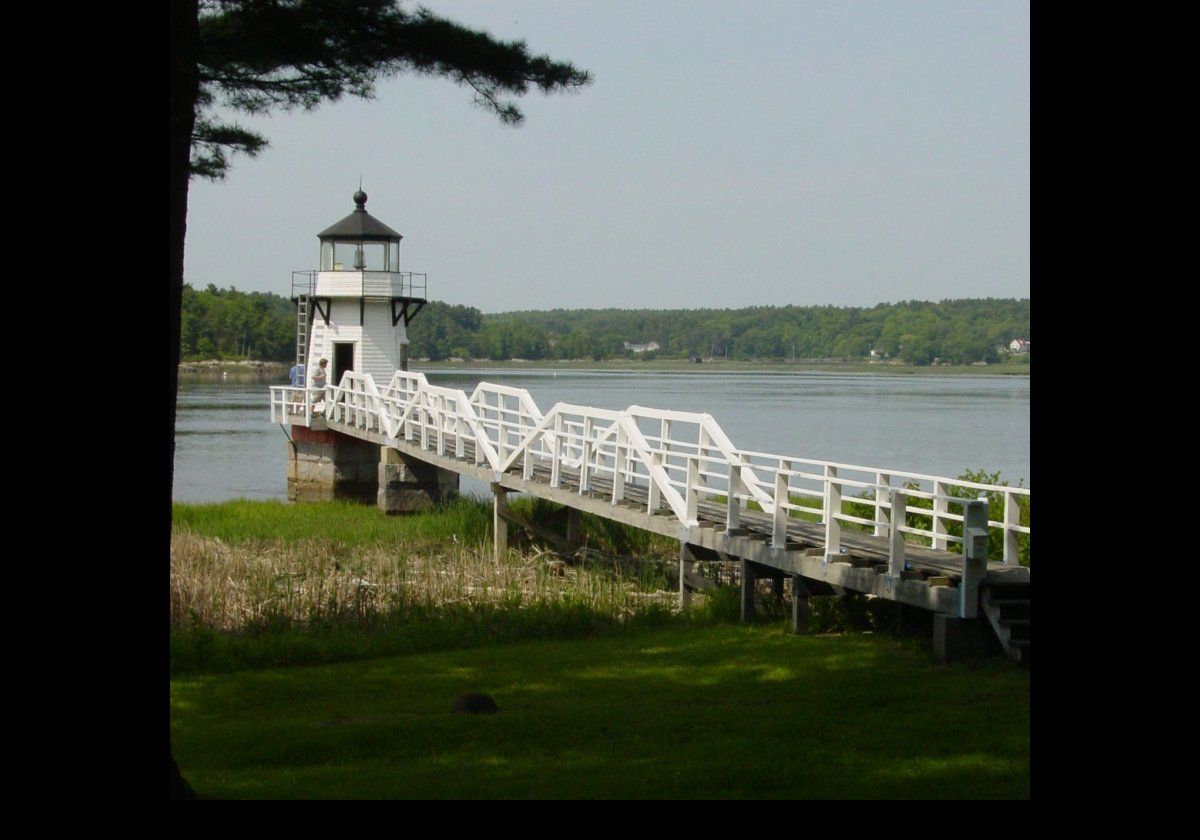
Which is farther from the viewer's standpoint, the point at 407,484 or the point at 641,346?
the point at 641,346

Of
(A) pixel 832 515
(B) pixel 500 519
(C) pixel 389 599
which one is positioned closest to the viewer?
(A) pixel 832 515

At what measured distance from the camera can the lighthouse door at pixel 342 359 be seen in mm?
33250

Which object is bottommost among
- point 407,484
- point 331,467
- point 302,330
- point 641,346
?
point 407,484

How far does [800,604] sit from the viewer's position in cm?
1246

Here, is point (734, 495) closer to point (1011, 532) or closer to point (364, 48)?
point (1011, 532)

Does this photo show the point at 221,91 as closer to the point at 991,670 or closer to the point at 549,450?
the point at 991,670

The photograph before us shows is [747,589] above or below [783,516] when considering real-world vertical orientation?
below

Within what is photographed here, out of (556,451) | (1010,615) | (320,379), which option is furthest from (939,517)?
(320,379)

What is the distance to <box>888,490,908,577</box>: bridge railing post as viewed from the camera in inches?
432

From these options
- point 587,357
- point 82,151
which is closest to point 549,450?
point 82,151

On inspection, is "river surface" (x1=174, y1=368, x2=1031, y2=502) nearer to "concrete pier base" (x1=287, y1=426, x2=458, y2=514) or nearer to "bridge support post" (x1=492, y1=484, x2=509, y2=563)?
"concrete pier base" (x1=287, y1=426, x2=458, y2=514)

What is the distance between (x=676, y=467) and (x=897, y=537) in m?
4.75

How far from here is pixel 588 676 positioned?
1063 cm

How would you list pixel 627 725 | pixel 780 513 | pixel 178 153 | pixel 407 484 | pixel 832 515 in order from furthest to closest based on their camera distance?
→ 1. pixel 407 484
2. pixel 780 513
3. pixel 832 515
4. pixel 627 725
5. pixel 178 153
